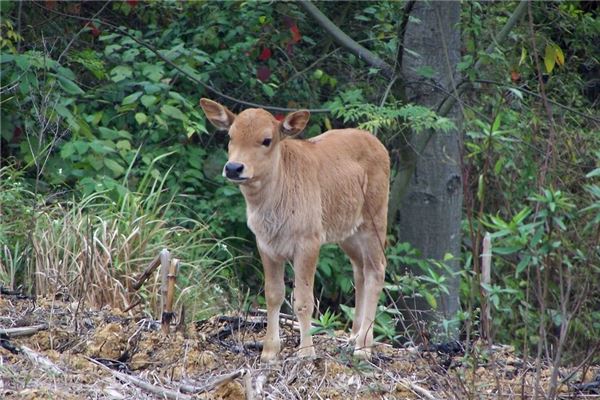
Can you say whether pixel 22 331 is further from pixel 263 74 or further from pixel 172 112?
pixel 263 74

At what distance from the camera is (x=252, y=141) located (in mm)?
6750

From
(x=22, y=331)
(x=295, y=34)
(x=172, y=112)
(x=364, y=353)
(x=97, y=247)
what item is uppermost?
(x=295, y=34)

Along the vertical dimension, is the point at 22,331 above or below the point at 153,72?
below

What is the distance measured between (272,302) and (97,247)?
2644 millimetres

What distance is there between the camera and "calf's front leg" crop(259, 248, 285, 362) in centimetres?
673

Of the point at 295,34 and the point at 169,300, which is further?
the point at 295,34

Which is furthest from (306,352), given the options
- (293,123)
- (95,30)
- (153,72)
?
(95,30)

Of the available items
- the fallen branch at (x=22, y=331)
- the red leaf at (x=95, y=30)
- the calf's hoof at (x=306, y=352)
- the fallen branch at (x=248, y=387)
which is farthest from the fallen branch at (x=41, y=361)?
the red leaf at (x=95, y=30)

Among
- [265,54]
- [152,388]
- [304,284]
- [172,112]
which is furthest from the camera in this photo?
[265,54]

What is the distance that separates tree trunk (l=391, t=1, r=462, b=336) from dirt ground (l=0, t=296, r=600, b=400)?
9.80ft

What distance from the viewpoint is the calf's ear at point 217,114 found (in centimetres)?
695

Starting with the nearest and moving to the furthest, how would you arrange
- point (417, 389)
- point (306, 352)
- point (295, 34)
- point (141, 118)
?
point (417, 389) → point (306, 352) → point (141, 118) → point (295, 34)

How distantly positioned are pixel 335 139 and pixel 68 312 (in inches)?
82.8

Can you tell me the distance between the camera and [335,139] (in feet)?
25.3
